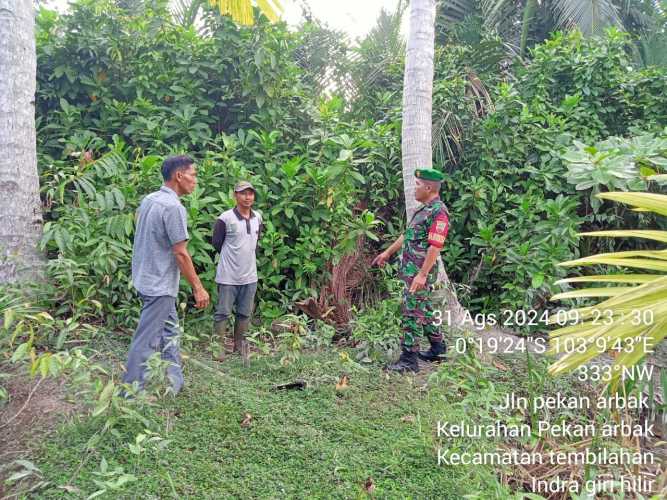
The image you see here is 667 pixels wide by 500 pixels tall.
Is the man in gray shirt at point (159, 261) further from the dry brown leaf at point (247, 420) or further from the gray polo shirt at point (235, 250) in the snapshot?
the gray polo shirt at point (235, 250)

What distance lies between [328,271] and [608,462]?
305 centimetres

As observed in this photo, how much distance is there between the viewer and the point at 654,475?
302 centimetres

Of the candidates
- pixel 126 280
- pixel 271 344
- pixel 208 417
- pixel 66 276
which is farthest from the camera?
pixel 271 344

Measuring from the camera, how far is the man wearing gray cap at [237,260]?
4.36 metres

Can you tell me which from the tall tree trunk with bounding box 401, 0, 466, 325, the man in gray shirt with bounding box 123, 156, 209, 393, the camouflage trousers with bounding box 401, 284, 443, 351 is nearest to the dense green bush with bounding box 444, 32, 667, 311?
the tall tree trunk with bounding box 401, 0, 466, 325

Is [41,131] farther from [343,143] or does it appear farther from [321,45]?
[321,45]

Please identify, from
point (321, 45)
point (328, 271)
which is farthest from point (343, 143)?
point (321, 45)

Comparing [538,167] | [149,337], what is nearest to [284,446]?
[149,337]

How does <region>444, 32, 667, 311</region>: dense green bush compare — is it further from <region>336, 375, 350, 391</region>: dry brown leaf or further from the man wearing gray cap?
the man wearing gray cap

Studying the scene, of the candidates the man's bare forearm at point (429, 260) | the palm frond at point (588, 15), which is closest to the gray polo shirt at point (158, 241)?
the man's bare forearm at point (429, 260)

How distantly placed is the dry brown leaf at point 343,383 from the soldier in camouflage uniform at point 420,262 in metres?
0.42

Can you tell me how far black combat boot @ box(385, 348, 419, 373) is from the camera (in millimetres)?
4137

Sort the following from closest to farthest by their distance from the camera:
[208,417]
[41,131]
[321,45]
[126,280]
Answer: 1. [208,417]
2. [126,280]
3. [41,131]
4. [321,45]

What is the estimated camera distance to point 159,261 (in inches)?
131
